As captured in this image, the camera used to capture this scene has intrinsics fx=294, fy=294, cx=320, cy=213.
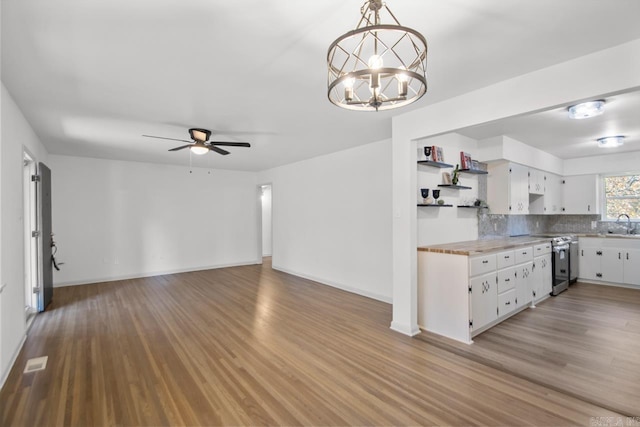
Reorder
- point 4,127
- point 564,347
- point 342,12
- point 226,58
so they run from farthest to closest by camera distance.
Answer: point 564,347, point 4,127, point 226,58, point 342,12

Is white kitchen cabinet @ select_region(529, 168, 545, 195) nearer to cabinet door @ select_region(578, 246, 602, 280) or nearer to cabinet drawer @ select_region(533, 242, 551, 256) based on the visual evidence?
cabinet drawer @ select_region(533, 242, 551, 256)

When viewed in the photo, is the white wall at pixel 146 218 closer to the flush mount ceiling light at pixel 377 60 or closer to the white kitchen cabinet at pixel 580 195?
the flush mount ceiling light at pixel 377 60

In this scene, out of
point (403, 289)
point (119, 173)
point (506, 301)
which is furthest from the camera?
point (119, 173)

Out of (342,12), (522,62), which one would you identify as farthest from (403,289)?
(342,12)

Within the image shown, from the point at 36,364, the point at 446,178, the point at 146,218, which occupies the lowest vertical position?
the point at 36,364

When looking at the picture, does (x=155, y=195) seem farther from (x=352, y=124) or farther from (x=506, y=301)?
(x=506, y=301)

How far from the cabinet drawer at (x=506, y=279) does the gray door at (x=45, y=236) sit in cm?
626

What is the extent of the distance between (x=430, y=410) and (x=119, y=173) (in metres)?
7.02

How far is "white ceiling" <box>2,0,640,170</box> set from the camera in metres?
1.69

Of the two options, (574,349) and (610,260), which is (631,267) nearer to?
(610,260)

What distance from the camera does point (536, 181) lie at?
5.42 metres

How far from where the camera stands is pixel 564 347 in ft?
9.81

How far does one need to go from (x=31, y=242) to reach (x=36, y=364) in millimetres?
2303

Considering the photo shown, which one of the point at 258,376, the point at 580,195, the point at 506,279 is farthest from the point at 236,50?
the point at 580,195
